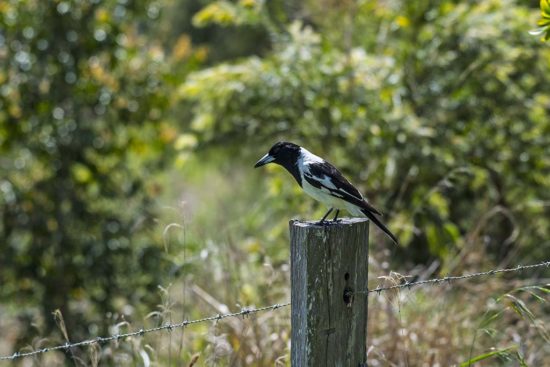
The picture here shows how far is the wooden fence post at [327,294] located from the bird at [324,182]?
0.83 meters

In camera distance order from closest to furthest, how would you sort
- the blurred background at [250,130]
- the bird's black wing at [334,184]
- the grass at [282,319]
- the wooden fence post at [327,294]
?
the wooden fence post at [327,294], the bird's black wing at [334,184], the grass at [282,319], the blurred background at [250,130]

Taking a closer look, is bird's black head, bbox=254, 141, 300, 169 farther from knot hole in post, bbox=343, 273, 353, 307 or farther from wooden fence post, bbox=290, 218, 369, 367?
knot hole in post, bbox=343, 273, 353, 307

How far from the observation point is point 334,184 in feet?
13.1

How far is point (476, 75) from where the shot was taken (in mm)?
7168

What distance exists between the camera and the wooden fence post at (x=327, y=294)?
9.87 feet

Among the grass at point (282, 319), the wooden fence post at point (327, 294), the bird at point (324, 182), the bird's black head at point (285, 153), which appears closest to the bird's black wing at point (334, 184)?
the bird at point (324, 182)

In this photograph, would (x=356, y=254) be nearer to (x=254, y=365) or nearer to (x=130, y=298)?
(x=254, y=365)

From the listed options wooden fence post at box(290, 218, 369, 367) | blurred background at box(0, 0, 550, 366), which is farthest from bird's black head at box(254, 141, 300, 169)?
blurred background at box(0, 0, 550, 366)

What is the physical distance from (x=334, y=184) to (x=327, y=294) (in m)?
1.07

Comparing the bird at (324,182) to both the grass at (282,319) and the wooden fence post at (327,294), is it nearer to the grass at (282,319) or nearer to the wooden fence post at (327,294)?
the grass at (282,319)

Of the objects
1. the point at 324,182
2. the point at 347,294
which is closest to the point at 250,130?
the point at 324,182

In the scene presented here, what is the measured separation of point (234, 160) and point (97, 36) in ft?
6.61

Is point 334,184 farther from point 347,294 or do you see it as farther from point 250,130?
point 250,130

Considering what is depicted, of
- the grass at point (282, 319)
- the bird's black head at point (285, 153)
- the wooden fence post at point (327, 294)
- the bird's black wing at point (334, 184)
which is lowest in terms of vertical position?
the grass at point (282, 319)
